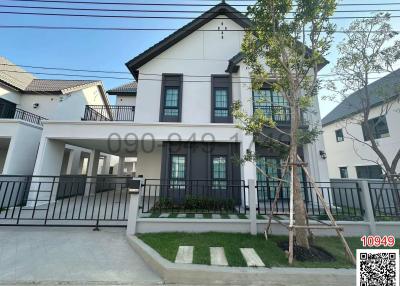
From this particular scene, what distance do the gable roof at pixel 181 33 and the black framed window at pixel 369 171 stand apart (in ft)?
37.2

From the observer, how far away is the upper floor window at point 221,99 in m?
8.88

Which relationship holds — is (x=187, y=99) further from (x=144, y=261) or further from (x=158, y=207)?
(x=144, y=261)

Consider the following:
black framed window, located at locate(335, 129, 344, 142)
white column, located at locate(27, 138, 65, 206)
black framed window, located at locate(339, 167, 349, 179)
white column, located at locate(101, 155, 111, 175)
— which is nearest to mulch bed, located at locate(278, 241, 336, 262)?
white column, located at locate(27, 138, 65, 206)

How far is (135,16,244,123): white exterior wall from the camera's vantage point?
352 inches

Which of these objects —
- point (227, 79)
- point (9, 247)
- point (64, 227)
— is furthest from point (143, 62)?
point (9, 247)

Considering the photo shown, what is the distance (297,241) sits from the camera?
3695 millimetres

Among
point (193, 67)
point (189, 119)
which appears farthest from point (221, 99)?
point (193, 67)

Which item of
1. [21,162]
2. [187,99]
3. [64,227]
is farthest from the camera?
→ [187,99]

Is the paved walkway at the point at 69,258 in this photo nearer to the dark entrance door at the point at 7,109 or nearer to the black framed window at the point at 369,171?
the dark entrance door at the point at 7,109

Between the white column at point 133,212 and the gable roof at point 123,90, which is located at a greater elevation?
the gable roof at point 123,90

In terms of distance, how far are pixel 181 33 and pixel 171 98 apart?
11.6 feet

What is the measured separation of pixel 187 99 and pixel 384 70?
304 inches

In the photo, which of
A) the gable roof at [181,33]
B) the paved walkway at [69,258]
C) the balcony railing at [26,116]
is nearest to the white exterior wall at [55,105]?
the balcony railing at [26,116]

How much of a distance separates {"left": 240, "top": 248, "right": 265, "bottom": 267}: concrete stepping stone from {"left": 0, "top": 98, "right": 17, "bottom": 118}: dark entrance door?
46.6ft
